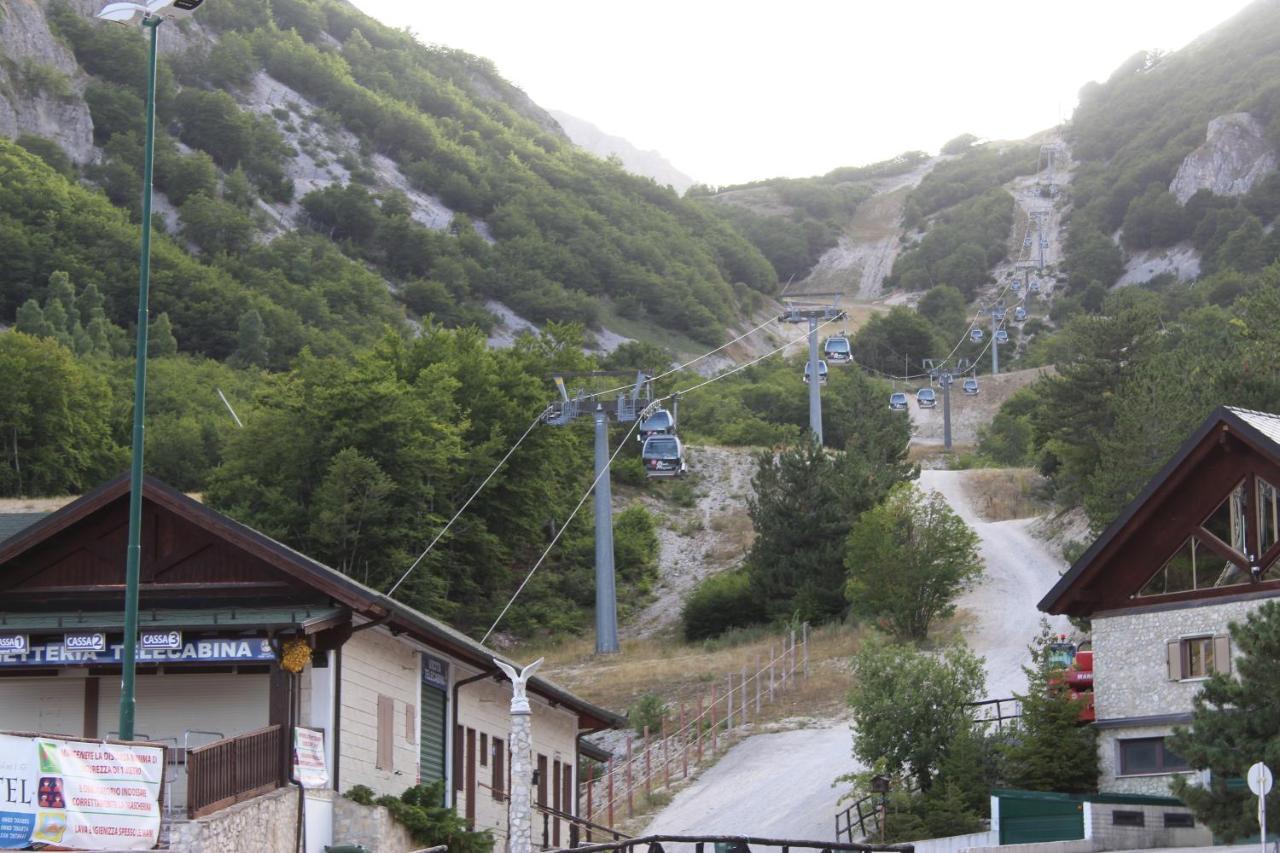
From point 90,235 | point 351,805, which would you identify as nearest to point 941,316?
point 90,235

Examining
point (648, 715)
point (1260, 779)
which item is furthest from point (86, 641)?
point (648, 715)

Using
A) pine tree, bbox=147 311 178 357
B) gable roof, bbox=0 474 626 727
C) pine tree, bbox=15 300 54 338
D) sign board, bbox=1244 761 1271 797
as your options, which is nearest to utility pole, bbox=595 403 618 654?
gable roof, bbox=0 474 626 727

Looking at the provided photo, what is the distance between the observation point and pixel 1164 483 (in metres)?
35.0

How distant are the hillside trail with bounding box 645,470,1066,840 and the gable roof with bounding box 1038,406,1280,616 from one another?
22.2 feet

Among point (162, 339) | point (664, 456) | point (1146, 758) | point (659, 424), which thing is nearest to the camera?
point (1146, 758)

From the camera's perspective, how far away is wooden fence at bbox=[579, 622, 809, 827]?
140 feet

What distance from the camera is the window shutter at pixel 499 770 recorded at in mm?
33688

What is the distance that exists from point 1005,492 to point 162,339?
51350mm

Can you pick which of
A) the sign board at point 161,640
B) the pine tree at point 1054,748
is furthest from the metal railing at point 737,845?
the pine tree at point 1054,748

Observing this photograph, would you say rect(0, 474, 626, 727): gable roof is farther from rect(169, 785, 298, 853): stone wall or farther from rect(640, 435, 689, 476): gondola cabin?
rect(640, 435, 689, 476): gondola cabin

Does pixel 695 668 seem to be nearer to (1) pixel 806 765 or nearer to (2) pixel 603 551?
(2) pixel 603 551

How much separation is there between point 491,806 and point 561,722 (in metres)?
4.88

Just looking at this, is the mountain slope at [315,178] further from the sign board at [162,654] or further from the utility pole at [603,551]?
the sign board at [162,654]

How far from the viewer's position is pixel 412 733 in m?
29.5
